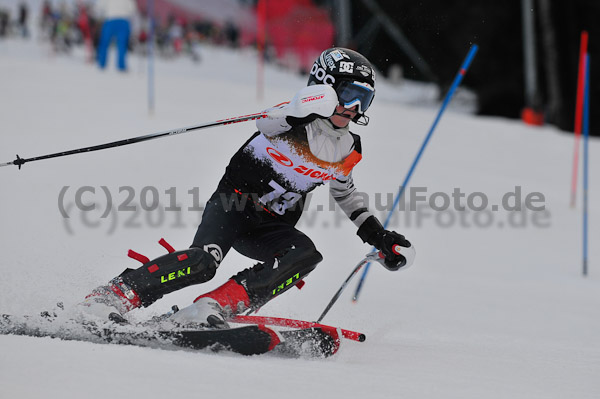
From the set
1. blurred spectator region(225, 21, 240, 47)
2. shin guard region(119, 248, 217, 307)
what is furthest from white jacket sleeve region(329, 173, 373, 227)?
blurred spectator region(225, 21, 240, 47)

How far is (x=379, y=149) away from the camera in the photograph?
455 inches

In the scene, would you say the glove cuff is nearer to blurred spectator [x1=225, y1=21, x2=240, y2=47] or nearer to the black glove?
the black glove

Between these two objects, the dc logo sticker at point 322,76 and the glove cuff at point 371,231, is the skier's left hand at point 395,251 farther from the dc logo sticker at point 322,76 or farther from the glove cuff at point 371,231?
the dc logo sticker at point 322,76

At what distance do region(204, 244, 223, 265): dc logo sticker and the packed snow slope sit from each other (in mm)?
494

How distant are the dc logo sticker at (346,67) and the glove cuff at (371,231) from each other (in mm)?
826

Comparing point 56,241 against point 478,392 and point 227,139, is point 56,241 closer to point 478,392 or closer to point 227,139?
point 478,392

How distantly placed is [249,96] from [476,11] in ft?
35.2

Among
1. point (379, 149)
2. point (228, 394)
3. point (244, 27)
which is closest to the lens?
point (228, 394)

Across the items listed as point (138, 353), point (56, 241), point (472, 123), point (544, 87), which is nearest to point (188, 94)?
point (472, 123)

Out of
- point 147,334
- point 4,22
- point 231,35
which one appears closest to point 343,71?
point 147,334

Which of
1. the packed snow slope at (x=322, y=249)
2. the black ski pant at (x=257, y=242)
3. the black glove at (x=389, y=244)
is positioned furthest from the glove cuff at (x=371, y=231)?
the packed snow slope at (x=322, y=249)

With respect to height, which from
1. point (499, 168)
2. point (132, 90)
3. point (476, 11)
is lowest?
point (499, 168)

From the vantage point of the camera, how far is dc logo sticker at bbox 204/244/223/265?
343 centimetres

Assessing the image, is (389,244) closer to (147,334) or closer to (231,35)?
(147,334)
